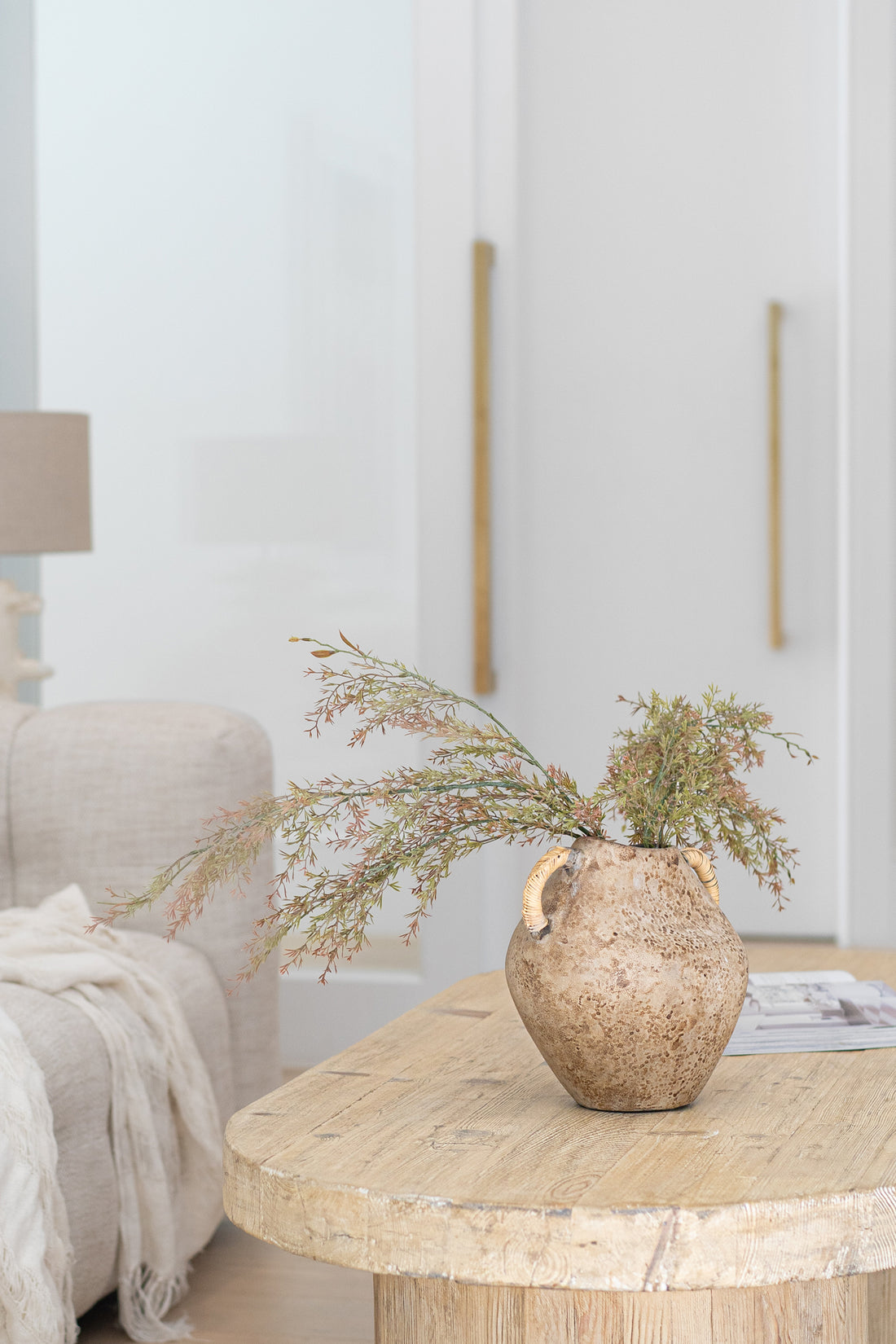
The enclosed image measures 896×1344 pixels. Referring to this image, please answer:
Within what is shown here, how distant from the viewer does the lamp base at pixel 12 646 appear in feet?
9.28

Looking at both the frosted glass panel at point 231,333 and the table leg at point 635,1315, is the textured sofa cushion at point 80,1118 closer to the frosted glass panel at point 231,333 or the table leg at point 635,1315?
the table leg at point 635,1315

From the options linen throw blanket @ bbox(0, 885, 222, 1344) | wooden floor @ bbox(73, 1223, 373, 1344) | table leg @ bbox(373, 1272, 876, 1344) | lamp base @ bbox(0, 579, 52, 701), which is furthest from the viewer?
lamp base @ bbox(0, 579, 52, 701)

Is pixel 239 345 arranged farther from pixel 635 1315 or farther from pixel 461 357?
pixel 635 1315

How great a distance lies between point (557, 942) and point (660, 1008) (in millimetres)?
86

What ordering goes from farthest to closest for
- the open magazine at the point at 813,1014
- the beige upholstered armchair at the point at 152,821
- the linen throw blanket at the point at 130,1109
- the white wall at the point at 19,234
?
the white wall at the point at 19,234
the beige upholstered armchair at the point at 152,821
the linen throw blanket at the point at 130,1109
the open magazine at the point at 813,1014

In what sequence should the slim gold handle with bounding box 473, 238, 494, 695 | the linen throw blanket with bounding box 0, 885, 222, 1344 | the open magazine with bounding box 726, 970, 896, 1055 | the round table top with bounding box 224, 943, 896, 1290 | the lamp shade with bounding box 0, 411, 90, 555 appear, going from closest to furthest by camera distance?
the round table top with bounding box 224, 943, 896, 1290, the open magazine with bounding box 726, 970, 896, 1055, the linen throw blanket with bounding box 0, 885, 222, 1344, the lamp shade with bounding box 0, 411, 90, 555, the slim gold handle with bounding box 473, 238, 494, 695

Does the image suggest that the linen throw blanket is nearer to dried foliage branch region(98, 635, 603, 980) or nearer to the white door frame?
dried foliage branch region(98, 635, 603, 980)

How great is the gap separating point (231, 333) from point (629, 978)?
2.32m

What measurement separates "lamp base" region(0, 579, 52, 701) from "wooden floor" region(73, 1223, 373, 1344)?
3.75ft

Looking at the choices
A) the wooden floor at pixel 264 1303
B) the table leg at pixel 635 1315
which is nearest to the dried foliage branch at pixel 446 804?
the table leg at pixel 635 1315

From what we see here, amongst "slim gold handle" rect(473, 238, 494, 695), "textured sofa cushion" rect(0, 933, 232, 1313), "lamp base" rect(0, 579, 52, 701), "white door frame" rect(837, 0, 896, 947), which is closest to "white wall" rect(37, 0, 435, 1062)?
"slim gold handle" rect(473, 238, 494, 695)

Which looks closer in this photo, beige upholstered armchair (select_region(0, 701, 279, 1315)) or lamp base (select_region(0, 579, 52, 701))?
beige upholstered armchair (select_region(0, 701, 279, 1315))

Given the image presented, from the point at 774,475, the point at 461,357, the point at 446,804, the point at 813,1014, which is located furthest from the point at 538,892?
the point at 774,475

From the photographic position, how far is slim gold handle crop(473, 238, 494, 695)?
304 centimetres
